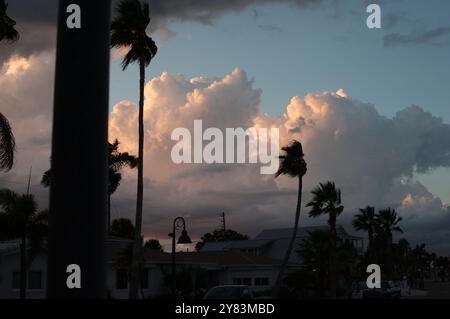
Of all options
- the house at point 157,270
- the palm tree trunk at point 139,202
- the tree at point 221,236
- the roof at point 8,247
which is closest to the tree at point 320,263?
the house at point 157,270

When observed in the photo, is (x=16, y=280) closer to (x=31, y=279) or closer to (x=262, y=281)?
(x=31, y=279)

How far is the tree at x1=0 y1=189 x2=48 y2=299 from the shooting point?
34938mm

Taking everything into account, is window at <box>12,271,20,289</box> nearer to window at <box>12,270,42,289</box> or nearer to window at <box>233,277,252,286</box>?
window at <box>12,270,42,289</box>

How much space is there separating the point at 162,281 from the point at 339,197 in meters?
17.7

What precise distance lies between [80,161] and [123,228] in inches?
2865

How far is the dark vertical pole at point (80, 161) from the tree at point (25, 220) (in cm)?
3196

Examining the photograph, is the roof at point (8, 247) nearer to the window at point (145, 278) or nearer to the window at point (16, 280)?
the window at point (16, 280)

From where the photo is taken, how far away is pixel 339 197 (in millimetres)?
56281

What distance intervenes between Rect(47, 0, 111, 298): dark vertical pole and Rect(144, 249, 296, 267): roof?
44354 millimetres

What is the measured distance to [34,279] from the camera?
38250 millimetres

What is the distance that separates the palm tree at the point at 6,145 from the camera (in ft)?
66.5
